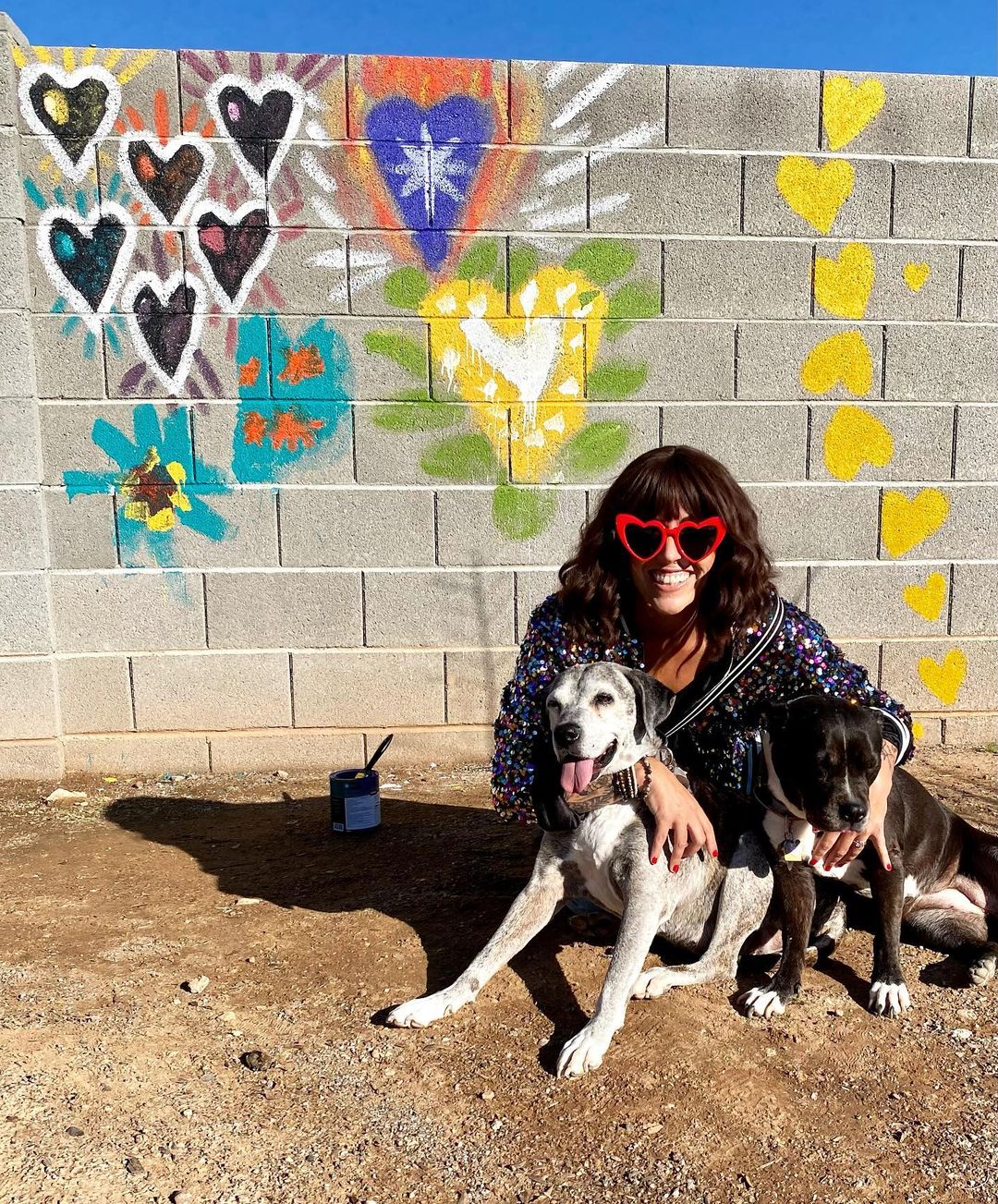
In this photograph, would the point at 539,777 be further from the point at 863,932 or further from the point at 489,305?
the point at 489,305

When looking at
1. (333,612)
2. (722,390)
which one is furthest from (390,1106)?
(722,390)

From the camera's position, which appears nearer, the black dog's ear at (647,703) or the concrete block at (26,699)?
the black dog's ear at (647,703)

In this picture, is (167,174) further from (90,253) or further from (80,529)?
(80,529)

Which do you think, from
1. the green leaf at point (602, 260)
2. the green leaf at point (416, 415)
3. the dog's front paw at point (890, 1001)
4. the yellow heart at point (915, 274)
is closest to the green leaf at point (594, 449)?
the green leaf at point (416, 415)

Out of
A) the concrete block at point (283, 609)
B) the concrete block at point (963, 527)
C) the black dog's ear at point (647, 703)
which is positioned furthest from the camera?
the concrete block at point (963, 527)

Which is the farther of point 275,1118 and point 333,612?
point 333,612

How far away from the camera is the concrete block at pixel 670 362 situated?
4.47 m

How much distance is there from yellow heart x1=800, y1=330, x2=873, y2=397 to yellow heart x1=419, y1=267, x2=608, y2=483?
1.04m

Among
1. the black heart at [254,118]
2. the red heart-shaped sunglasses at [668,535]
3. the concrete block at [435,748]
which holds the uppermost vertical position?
the black heart at [254,118]

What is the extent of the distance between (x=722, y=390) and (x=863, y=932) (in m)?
2.58

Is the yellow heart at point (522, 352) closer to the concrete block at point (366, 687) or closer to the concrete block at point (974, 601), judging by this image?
the concrete block at point (366, 687)

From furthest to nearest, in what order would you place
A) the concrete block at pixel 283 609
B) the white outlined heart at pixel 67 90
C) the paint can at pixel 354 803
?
1. the concrete block at pixel 283 609
2. the white outlined heart at pixel 67 90
3. the paint can at pixel 354 803

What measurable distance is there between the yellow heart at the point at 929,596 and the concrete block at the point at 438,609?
2.01 metres

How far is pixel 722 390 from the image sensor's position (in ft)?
14.9
